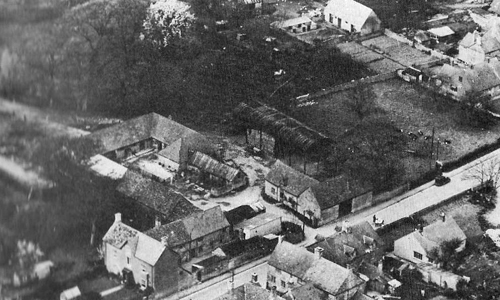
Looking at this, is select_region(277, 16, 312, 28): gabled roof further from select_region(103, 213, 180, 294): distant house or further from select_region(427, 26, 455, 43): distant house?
select_region(103, 213, 180, 294): distant house

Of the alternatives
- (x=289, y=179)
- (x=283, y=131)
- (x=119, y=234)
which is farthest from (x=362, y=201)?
(x=119, y=234)

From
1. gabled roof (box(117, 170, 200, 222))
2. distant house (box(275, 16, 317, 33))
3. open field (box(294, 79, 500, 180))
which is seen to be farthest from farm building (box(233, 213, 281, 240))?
distant house (box(275, 16, 317, 33))

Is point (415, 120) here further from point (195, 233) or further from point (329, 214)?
point (195, 233)

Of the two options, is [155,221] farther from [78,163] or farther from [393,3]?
[393,3]

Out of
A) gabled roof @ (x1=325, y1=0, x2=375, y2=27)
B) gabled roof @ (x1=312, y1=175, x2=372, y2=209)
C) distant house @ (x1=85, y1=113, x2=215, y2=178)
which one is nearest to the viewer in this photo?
gabled roof @ (x1=312, y1=175, x2=372, y2=209)

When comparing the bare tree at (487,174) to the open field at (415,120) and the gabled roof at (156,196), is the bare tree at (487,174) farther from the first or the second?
the gabled roof at (156,196)
